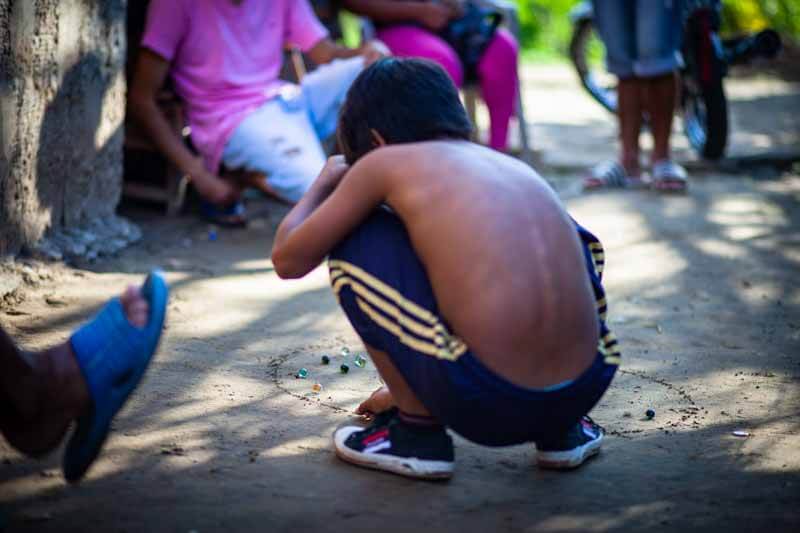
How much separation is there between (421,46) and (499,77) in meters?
0.52

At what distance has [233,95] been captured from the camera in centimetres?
439

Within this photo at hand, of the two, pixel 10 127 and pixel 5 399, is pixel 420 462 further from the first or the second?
pixel 10 127

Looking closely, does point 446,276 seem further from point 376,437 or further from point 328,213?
point 376,437

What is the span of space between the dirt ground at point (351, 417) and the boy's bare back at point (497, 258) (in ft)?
1.13

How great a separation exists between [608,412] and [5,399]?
154 centimetres

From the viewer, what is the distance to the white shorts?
14.0 feet

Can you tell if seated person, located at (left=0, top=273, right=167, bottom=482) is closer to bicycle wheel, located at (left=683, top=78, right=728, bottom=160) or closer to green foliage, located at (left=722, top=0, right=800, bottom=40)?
bicycle wheel, located at (left=683, top=78, right=728, bottom=160)

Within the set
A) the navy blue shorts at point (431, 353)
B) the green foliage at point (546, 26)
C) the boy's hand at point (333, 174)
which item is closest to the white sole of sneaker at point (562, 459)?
the navy blue shorts at point (431, 353)

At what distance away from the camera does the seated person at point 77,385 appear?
6.29ft

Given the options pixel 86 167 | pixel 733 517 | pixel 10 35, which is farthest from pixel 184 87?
pixel 733 517

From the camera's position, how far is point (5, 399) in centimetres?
191

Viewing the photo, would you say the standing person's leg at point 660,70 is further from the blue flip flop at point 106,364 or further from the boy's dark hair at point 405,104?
the blue flip flop at point 106,364

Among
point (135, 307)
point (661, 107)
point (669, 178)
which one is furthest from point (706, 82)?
point (135, 307)

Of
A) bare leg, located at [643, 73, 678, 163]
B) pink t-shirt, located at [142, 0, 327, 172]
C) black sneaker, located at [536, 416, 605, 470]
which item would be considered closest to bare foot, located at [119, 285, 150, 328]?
black sneaker, located at [536, 416, 605, 470]
